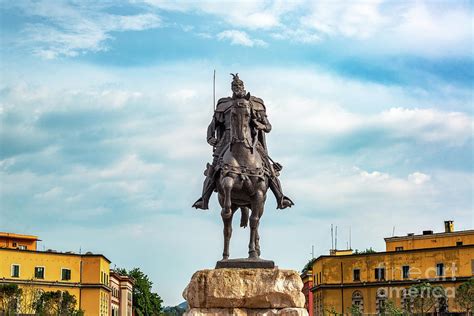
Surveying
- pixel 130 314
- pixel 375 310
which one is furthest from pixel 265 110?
pixel 130 314

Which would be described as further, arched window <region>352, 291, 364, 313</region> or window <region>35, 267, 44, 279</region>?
window <region>35, 267, 44, 279</region>

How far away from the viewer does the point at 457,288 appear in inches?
3725

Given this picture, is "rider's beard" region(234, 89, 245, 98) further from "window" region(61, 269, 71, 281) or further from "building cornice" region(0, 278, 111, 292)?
"window" region(61, 269, 71, 281)

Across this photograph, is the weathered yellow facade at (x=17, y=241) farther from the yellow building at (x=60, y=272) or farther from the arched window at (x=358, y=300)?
the arched window at (x=358, y=300)

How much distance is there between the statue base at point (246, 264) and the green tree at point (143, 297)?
440 ft

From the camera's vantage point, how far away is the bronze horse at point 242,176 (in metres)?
19.2

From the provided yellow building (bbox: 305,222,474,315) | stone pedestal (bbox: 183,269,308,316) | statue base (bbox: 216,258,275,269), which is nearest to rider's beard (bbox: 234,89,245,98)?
statue base (bbox: 216,258,275,269)

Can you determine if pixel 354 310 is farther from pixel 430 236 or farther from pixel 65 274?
pixel 65 274

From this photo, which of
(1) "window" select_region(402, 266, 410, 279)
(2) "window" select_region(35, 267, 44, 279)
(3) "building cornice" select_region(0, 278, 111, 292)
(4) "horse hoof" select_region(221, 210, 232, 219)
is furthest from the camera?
(2) "window" select_region(35, 267, 44, 279)

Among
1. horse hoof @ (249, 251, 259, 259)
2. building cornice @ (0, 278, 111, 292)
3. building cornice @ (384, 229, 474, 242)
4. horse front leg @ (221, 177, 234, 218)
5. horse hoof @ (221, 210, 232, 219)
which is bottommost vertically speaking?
horse hoof @ (249, 251, 259, 259)

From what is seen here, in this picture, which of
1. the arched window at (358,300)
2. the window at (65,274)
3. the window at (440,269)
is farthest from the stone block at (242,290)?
the window at (65,274)

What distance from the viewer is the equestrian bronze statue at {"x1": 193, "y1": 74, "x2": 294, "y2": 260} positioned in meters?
19.3

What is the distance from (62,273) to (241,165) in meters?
96.1

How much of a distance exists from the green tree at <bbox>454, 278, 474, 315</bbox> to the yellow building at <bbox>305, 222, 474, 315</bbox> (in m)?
5.13
